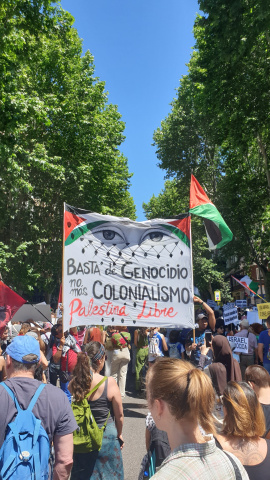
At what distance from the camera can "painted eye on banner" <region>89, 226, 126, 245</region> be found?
19.1ft

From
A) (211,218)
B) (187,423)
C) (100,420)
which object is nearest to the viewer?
(187,423)

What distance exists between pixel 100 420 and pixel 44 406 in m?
1.06

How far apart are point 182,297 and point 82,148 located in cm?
1946

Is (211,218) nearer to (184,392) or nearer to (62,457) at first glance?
(62,457)

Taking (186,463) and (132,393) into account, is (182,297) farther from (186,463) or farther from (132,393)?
(132,393)

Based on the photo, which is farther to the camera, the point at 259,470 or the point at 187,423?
the point at 259,470

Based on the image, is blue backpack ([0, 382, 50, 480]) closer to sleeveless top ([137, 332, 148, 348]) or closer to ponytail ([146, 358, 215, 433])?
ponytail ([146, 358, 215, 433])

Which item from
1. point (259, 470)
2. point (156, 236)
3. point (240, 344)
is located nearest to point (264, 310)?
point (240, 344)

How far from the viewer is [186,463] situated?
165cm

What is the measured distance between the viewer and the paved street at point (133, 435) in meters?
5.47

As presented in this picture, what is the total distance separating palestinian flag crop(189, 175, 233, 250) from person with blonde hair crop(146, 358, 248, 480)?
4851 mm

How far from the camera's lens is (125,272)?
574 cm

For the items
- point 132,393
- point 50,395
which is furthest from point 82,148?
point 50,395

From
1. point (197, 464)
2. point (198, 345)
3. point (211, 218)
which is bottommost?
point (197, 464)
